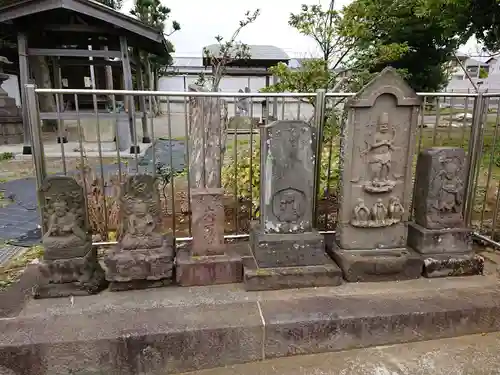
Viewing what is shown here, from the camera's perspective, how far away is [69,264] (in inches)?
102

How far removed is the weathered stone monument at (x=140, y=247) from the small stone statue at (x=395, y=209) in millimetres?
1787

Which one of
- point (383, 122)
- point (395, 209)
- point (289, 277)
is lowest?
point (289, 277)

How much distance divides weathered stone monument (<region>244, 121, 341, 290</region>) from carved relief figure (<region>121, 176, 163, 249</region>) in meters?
0.80

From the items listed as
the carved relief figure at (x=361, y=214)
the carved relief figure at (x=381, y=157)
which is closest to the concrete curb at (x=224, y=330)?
the carved relief figure at (x=361, y=214)

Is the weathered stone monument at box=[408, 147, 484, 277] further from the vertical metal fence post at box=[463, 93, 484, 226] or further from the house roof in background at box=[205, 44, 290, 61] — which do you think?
the house roof in background at box=[205, 44, 290, 61]

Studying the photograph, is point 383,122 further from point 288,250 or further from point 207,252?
point 207,252

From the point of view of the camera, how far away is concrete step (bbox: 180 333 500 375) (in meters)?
2.31

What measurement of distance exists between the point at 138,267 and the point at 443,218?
2.53 meters

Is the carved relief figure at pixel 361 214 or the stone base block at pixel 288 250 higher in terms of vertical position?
the carved relief figure at pixel 361 214

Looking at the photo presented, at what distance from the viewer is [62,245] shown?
2582mm

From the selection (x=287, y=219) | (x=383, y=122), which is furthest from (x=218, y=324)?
(x=383, y=122)

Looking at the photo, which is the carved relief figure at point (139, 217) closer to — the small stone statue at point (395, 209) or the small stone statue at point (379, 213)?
the small stone statue at point (379, 213)

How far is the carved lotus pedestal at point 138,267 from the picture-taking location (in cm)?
268

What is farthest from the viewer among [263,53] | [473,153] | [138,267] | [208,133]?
[263,53]
